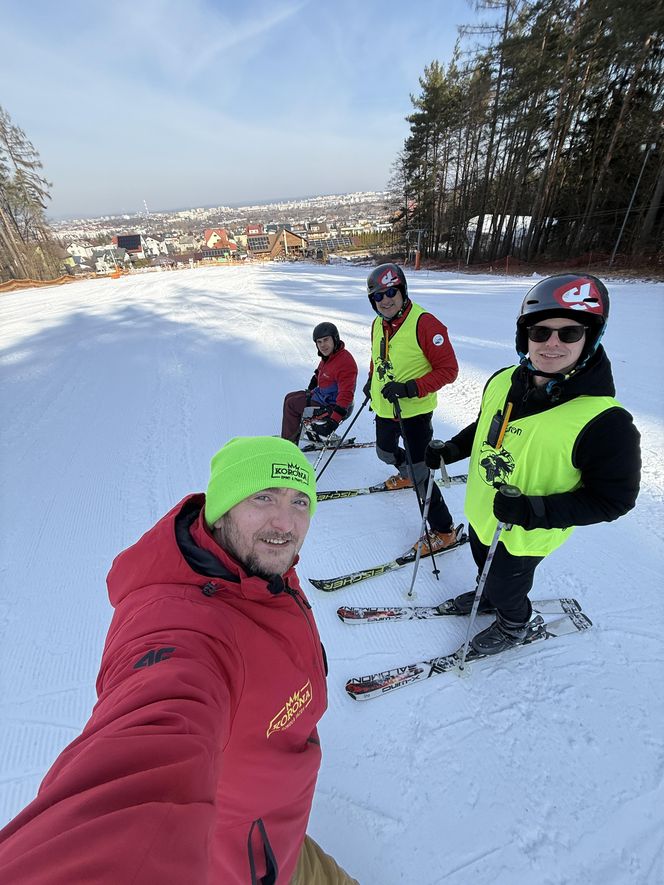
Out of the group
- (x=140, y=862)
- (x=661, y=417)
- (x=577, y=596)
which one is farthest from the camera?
(x=661, y=417)

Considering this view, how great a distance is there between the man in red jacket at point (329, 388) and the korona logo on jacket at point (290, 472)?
271 cm

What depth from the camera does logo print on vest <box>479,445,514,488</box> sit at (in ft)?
5.94

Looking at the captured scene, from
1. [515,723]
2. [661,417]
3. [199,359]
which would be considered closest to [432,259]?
[199,359]

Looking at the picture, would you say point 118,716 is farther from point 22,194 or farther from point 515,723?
point 22,194

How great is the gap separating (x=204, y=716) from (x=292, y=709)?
332 millimetres

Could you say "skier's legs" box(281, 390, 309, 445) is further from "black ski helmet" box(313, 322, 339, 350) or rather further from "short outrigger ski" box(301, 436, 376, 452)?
"black ski helmet" box(313, 322, 339, 350)

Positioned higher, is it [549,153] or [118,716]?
[549,153]

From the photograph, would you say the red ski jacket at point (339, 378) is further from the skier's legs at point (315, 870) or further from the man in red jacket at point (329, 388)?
the skier's legs at point (315, 870)

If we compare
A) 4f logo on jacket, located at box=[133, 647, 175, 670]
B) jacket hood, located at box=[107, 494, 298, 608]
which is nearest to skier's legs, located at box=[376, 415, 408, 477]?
jacket hood, located at box=[107, 494, 298, 608]

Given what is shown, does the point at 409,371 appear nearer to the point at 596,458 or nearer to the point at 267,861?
the point at 596,458

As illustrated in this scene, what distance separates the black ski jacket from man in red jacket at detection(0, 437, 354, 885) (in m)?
1.04

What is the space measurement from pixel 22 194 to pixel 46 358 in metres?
25.8

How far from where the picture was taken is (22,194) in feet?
82.6

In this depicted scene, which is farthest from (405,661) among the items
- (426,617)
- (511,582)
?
(511,582)
